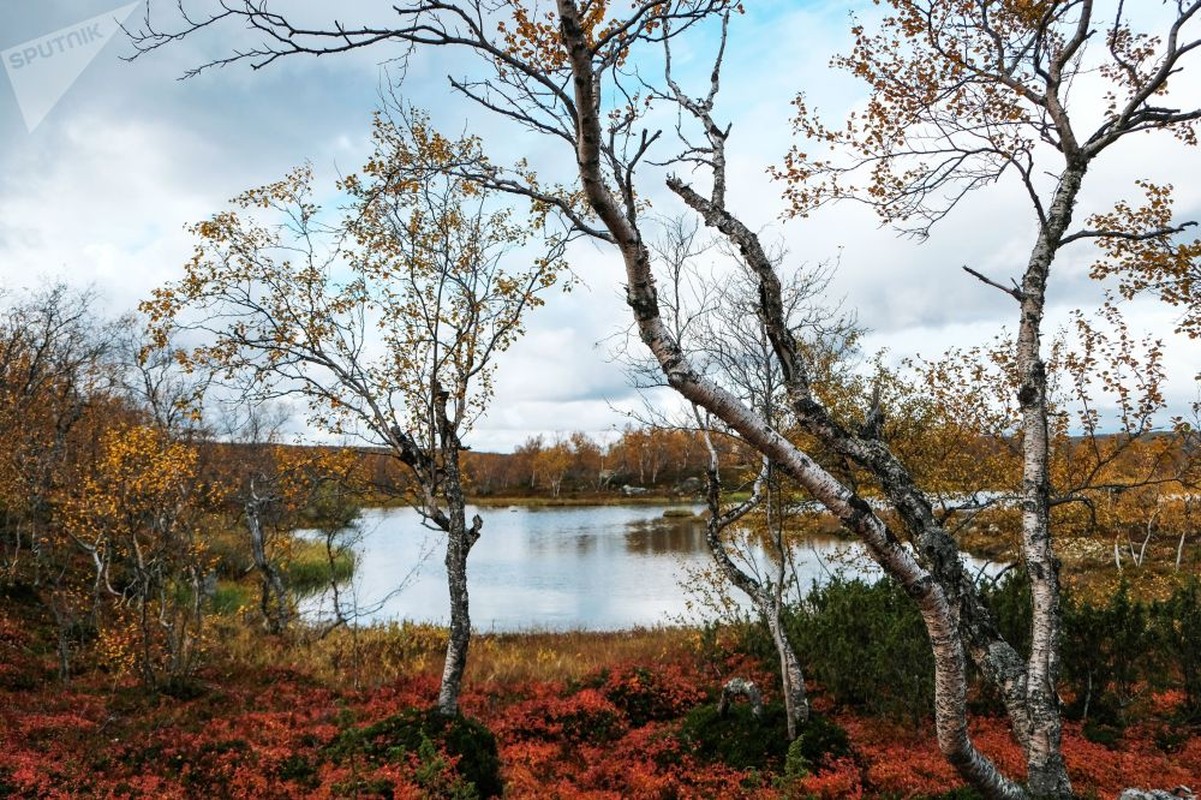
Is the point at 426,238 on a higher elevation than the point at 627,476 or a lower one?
higher

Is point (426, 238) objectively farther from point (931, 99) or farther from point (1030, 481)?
point (1030, 481)

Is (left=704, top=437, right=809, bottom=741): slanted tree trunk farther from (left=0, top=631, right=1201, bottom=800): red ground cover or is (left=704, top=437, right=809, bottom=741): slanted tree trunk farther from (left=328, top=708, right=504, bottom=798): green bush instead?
(left=328, top=708, right=504, bottom=798): green bush

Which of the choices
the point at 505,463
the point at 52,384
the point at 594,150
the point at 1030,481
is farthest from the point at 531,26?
the point at 505,463

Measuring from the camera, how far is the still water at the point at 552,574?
23.3 m

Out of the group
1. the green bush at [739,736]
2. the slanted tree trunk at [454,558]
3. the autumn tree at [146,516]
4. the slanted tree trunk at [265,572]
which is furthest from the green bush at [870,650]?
the slanted tree trunk at [265,572]

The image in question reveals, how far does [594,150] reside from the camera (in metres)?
3.79

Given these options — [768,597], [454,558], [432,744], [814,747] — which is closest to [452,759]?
[432,744]

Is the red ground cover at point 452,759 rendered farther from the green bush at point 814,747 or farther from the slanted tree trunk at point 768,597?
the slanted tree trunk at point 768,597

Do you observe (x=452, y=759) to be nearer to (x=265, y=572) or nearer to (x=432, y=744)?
(x=432, y=744)

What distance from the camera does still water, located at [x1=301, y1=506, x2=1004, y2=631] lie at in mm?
23328

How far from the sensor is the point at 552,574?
109 ft

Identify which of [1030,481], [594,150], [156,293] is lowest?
[1030,481]

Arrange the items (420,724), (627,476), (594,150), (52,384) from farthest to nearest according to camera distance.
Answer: (627,476) → (52,384) → (420,724) → (594,150)

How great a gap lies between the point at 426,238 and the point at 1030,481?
30.8ft
